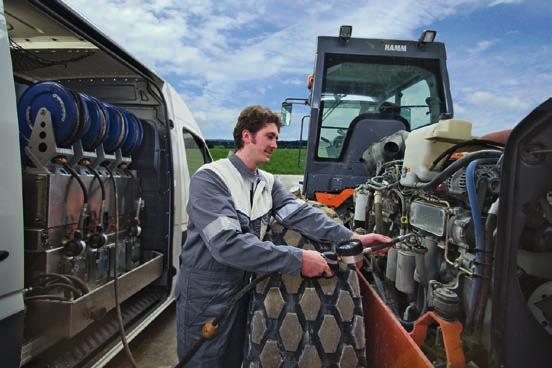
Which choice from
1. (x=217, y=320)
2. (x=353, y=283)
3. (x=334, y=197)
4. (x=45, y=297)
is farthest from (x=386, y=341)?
(x=334, y=197)

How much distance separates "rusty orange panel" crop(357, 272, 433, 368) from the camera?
162 cm

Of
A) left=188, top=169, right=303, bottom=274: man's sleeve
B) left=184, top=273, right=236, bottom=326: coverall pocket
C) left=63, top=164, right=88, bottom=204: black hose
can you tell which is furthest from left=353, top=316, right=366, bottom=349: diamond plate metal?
left=63, top=164, right=88, bottom=204: black hose

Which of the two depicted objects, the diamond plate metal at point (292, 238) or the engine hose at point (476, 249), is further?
the diamond plate metal at point (292, 238)

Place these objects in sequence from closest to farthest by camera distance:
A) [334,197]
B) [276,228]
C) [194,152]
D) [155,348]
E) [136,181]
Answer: [276,228]
[155,348]
[136,181]
[334,197]
[194,152]

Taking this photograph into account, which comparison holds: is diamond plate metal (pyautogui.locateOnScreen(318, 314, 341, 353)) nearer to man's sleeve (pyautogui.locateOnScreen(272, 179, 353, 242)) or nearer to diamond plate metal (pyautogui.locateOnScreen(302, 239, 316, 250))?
diamond plate metal (pyautogui.locateOnScreen(302, 239, 316, 250))

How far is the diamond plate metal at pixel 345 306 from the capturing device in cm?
180

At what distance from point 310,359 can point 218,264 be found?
622mm

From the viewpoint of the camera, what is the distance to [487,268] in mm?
1683

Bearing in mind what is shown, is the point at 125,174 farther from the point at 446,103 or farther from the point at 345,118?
the point at 446,103

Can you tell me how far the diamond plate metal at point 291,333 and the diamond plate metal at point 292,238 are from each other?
501 millimetres

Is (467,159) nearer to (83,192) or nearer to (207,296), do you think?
(207,296)

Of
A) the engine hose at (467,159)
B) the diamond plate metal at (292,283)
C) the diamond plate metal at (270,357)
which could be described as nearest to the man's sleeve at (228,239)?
the diamond plate metal at (292,283)

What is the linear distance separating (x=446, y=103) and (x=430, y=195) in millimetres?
2785

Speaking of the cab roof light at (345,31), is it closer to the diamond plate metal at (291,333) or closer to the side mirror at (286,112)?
the side mirror at (286,112)
